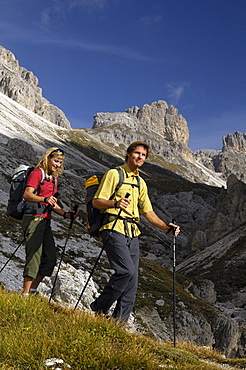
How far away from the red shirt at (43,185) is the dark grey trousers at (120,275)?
2054mm

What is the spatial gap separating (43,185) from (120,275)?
2958 mm

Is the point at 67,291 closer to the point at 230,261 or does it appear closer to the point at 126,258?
the point at 126,258

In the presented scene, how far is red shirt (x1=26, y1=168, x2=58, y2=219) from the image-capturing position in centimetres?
746

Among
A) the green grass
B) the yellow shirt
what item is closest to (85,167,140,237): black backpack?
the yellow shirt

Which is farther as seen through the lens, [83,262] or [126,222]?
[83,262]

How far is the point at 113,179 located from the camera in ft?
22.0

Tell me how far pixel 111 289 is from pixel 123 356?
7.31 feet

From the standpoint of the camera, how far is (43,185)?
7.72 metres

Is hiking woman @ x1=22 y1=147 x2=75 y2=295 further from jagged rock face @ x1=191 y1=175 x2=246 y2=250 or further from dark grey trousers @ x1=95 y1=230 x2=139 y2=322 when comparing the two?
jagged rock face @ x1=191 y1=175 x2=246 y2=250

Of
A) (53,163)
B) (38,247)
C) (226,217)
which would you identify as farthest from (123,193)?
(226,217)

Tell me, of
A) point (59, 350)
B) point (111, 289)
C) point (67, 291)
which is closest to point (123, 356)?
point (59, 350)

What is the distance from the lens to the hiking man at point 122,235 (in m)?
6.36

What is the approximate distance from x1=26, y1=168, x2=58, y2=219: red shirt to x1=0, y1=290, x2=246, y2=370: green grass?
2492mm

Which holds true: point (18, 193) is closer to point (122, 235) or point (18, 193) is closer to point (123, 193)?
point (123, 193)
